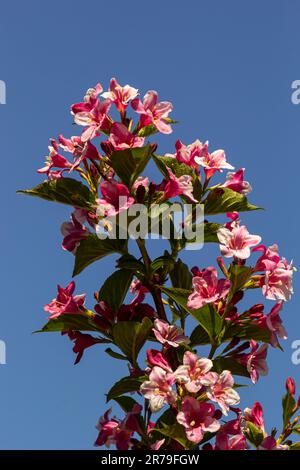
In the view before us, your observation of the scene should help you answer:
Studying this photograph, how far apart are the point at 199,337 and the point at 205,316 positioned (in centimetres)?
35

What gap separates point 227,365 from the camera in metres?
4.65

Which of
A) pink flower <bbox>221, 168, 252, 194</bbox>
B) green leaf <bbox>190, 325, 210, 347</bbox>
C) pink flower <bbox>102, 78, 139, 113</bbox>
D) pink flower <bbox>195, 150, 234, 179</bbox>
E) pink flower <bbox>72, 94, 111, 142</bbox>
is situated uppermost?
pink flower <bbox>102, 78, 139, 113</bbox>

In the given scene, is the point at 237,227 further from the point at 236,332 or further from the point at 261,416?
the point at 261,416

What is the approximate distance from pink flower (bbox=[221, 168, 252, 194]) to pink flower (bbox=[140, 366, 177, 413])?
1499mm

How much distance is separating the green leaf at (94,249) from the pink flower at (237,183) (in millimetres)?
898

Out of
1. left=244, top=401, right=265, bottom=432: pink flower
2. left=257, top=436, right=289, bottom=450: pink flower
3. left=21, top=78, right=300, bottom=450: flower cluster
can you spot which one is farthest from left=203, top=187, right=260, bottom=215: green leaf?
left=257, top=436, right=289, bottom=450: pink flower

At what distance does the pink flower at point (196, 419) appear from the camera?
4215 mm

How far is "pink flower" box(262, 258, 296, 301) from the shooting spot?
4539 mm

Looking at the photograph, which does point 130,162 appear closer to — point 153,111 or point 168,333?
point 153,111

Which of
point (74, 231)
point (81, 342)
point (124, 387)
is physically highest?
point (74, 231)

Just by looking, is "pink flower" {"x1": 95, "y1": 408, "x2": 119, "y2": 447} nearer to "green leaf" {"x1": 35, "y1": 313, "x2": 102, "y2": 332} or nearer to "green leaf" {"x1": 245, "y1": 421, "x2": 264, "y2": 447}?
"green leaf" {"x1": 35, "y1": 313, "x2": 102, "y2": 332}

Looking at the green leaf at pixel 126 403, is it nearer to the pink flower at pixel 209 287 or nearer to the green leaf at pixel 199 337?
the green leaf at pixel 199 337

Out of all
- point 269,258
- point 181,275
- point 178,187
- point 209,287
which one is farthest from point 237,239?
point 181,275
